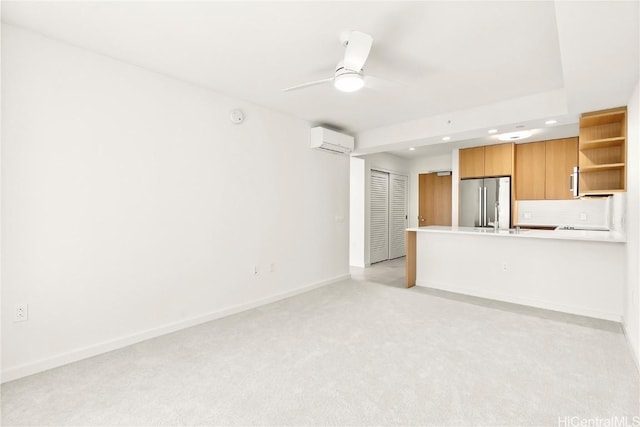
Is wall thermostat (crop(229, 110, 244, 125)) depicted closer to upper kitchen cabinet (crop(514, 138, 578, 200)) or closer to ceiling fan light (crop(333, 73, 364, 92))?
ceiling fan light (crop(333, 73, 364, 92))

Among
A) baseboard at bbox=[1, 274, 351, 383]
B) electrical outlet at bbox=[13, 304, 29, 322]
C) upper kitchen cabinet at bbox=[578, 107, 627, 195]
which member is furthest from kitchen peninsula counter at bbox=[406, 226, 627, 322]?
electrical outlet at bbox=[13, 304, 29, 322]

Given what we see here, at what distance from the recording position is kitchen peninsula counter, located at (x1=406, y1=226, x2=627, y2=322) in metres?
3.28

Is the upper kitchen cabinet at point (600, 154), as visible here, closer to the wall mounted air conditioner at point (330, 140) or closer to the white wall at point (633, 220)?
the white wall at point (633, 220)

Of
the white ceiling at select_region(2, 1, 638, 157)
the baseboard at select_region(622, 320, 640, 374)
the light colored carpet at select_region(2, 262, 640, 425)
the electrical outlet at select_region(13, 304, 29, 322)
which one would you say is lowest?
the light colored carpet at select_region(2, 262, 640, 425)

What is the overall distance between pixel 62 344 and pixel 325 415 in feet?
6.86

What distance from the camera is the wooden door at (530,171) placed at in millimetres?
5324

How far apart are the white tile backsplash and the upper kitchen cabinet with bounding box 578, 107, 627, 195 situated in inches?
71.8

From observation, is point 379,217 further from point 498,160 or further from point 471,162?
point 498,160

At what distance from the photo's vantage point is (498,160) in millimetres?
5590

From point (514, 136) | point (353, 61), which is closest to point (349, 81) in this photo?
point (353, 61)

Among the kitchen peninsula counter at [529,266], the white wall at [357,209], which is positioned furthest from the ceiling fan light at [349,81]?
the white wall at [357,209]

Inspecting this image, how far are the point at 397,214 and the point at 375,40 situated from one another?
528 cm

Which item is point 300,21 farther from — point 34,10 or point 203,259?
point 203,259

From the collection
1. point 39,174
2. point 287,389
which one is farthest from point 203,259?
point 287,389
